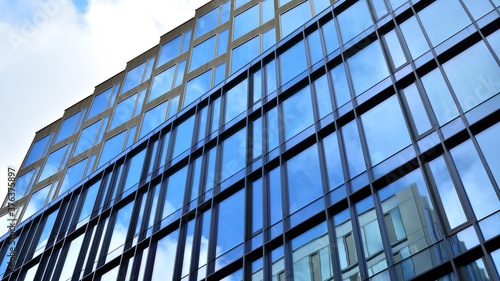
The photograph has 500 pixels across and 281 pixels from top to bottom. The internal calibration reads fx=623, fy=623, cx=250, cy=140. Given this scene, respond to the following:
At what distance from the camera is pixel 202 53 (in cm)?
3853

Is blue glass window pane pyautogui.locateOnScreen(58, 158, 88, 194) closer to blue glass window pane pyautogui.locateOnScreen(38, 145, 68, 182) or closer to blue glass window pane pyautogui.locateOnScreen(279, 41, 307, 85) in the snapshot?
blue glass window pane pyautogui.locateOnScreen(38, 145, 68, 182)

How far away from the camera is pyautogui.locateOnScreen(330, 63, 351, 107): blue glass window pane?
24812 millimetres

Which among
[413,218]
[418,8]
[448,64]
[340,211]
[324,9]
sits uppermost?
[324,9]

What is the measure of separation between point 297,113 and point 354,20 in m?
5.43

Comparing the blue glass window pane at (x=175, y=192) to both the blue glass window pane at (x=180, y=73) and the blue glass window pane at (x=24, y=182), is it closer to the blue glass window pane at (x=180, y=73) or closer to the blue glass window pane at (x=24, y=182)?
the blue glass window pane at (x=180, y=73)

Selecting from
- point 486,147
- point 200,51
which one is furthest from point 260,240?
point 200,51

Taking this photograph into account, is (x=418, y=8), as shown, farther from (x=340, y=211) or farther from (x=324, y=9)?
(x=340, y=211)

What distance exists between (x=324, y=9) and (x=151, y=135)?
1178 cm

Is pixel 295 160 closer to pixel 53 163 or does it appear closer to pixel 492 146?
pixel 492 146

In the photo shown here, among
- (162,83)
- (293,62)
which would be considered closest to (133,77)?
(162,83)

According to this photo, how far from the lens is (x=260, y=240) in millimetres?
22781

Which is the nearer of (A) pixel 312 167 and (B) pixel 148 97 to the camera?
(A) pixel 312 167

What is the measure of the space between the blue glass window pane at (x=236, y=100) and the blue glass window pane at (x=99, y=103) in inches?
567

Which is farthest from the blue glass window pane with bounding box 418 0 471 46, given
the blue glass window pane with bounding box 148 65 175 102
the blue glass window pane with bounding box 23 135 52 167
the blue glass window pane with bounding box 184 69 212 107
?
the blue glass window pane with bounding box 23 135 52 167
